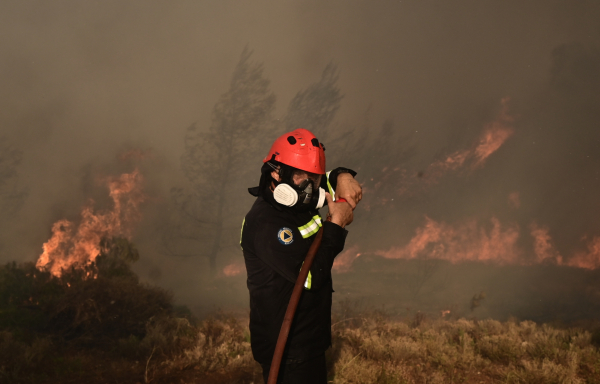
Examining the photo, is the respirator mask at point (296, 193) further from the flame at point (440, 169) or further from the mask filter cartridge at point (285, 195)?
the flame at point (440, 169)

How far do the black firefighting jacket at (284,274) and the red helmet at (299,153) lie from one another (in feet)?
0.83

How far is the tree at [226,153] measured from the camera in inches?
501

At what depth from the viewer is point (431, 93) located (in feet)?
45.8

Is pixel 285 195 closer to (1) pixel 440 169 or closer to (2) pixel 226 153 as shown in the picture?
(2) pixel 226 153

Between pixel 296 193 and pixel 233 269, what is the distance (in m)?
11.0

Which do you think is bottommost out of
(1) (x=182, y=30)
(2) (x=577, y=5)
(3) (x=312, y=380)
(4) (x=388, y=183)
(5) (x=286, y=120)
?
(3) (x=312, y=380)

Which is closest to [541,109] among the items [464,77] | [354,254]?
[464,77]

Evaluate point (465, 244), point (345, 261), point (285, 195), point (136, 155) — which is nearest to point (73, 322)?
point (285, 195)

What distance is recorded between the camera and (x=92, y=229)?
10164mm

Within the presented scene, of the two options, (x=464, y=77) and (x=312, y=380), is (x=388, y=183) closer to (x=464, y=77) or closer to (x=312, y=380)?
(x=464, y=77)

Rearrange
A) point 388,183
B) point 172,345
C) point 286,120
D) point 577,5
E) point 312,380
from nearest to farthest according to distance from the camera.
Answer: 1. point 312,380
2. point 172,345
3. point 577,5
4. point 286,120
5. point 388,183

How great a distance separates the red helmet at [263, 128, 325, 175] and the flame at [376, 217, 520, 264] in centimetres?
1161

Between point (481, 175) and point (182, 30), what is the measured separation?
1129cm

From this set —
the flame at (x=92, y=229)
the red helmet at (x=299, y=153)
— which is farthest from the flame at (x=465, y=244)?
the red helmet at (x=299, y=153)
